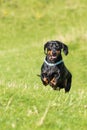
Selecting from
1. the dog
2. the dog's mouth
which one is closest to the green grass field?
the dog

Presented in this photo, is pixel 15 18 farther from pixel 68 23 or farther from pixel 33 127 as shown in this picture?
pixel 33 127

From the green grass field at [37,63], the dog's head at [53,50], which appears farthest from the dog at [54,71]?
the green grass field at [37,63]

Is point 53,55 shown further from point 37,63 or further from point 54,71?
point 37,63

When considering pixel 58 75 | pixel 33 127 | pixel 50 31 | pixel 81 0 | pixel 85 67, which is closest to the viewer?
pixel 33 127

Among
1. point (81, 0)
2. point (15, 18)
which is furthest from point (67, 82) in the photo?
point (81, 0)

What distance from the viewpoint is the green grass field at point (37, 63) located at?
23.9 ft

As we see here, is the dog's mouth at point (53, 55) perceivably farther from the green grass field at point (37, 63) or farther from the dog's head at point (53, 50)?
the green grass field at point (37, 63)

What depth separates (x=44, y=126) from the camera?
22.5 feet

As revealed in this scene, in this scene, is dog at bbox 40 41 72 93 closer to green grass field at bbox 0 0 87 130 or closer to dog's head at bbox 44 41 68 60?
dog's head at bbox 44 41 68 60

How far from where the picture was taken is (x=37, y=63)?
23.7m

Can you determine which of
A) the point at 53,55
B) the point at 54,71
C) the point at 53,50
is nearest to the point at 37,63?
the point at 53,50

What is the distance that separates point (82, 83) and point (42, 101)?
12601 millimetres

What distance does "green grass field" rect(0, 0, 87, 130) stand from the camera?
287 inches

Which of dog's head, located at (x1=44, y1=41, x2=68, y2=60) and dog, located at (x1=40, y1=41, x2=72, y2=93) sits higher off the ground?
dog's head, located at (x1=44, y1=41, x2=68, y2=60)
